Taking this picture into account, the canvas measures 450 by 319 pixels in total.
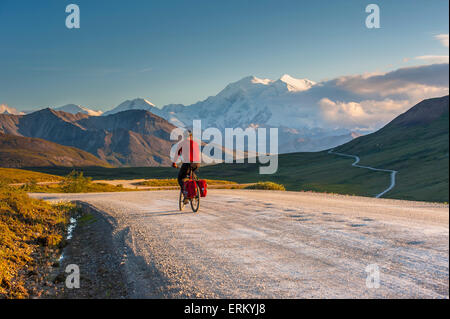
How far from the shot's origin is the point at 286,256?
28.2 feet

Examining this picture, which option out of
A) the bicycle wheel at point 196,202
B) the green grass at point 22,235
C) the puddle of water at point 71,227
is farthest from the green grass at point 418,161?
the green grass at point 22,235

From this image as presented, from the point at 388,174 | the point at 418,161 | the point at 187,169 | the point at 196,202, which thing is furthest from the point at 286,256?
the point at 418,161

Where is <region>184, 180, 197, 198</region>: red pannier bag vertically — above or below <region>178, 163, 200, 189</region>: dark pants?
below

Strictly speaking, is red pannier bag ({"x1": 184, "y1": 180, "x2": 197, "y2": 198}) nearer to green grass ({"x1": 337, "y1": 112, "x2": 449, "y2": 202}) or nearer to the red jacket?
the red jacket

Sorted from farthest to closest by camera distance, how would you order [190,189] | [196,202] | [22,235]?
[196,202] → [190,189] → [22,235]

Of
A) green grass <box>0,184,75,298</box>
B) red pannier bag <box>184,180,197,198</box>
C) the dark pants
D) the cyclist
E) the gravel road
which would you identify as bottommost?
green grass <box>0,184,75,298</box>

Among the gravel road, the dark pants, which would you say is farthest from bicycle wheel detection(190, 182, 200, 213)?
the gravel road

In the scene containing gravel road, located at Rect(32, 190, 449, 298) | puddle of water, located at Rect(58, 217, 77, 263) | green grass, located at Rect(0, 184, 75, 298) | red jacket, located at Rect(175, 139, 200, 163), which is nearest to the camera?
gravel road, located at Rect(32, 190, 449, 298)

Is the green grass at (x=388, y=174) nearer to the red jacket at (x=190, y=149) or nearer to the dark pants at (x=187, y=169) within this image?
the dark pants at (x=187, y=169)

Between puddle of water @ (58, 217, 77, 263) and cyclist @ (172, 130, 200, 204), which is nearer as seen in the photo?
puddle of water @ (58, 217, 77, 263)

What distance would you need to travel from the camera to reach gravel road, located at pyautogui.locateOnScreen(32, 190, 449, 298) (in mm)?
6547

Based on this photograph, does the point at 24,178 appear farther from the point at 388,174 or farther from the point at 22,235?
the point at 388,174
